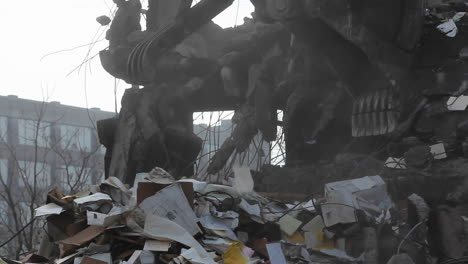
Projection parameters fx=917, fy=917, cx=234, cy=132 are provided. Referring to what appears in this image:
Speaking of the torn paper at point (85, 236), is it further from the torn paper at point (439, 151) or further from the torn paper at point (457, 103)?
the torn paper at point (457, 103)

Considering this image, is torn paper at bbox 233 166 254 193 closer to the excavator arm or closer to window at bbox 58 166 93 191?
the excavator arm

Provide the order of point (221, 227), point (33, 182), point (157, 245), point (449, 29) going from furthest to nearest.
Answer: point (33, 182)
point (449, 29)
point (221, 227)
point (157, 245)

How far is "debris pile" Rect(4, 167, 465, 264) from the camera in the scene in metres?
6.80

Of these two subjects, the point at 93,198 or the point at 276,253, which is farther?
the point at 93,198

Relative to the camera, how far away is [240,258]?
6.79m

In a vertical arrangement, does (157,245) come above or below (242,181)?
below

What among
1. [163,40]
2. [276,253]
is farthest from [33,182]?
[276,253]

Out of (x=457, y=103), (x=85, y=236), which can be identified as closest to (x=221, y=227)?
(x=85, y=236)

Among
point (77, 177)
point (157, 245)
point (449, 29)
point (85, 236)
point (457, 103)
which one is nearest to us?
point (157, 245)

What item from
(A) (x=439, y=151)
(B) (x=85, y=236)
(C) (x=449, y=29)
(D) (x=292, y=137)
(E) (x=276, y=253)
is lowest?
(E) (x=276, y=253)

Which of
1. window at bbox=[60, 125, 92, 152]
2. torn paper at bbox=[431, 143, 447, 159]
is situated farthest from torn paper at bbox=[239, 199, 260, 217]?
window at bbox=[60, 125, 92, 152]

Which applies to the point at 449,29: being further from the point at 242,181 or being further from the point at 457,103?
the point at 242,181

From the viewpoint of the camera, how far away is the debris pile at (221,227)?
6.80 metres

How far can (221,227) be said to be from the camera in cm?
723
